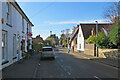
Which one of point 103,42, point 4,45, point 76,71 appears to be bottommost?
point 76,71

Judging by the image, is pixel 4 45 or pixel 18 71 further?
pixel 4 45

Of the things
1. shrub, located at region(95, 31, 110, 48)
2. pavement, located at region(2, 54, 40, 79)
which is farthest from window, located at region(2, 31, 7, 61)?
shrub, located at region(95, 31, 110, 48)

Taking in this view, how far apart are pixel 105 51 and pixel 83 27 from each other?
1785 centimetres

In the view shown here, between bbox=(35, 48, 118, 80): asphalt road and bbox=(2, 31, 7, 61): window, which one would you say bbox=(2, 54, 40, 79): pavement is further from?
bbox=(2, 31, 7, 61): window

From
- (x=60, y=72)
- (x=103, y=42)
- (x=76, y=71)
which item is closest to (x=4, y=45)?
(x=60, y=72)

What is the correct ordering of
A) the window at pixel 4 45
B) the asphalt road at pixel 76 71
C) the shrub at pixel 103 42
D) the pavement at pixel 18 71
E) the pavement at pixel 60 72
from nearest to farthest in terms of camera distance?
the pavement at pixel 18 71 < the pavement at pixel 60 72 < the asphalt road at pixel 76 71 < the window at pixel 4 45 < the shrub at pixel 103 42

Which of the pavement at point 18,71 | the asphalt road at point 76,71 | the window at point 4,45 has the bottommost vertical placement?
the asphalt road at point 76,71

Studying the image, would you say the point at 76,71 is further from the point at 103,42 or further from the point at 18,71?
the point at 103,42

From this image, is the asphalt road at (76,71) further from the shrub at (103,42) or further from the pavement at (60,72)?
the shrub at (103,42)

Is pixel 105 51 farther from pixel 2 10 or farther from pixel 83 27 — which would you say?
pixel 83 27

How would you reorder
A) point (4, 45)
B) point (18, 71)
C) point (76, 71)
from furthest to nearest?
1. point (4, 45)
2. point (76, 71)
3. point (18, 71)

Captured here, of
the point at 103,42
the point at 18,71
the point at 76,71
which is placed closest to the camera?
the point at 18,71

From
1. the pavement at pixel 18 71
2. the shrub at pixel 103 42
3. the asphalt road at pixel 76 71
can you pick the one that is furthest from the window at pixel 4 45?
the shrub at pixel 103 42

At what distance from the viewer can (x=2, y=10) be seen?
31.1ft
